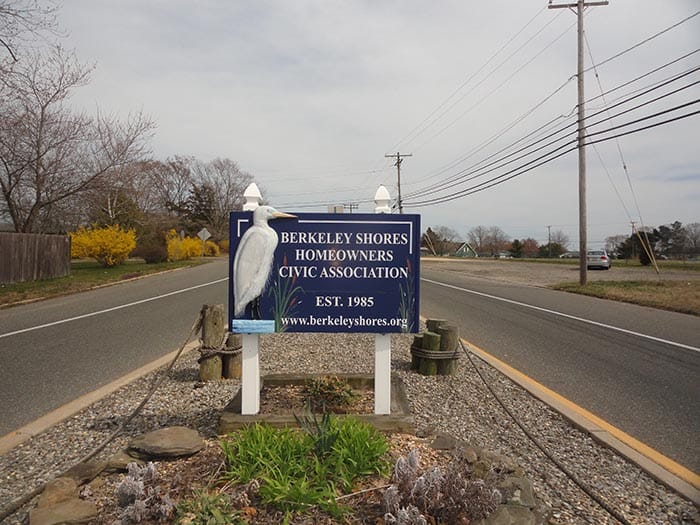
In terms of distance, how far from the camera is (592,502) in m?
3.05

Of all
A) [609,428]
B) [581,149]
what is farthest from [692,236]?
[609,428]

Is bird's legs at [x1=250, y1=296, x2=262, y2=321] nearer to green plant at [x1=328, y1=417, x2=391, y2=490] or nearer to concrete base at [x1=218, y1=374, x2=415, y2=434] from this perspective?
concrete base at [x1=218, y1=374, x2=415, y2=434]

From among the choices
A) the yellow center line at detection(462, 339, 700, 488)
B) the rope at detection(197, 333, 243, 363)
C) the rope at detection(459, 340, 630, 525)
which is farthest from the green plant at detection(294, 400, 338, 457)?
the rope at detection(197, 333, 243, 363)

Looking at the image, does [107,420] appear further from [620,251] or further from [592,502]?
[620,251]

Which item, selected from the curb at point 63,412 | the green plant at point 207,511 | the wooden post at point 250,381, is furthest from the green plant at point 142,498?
the curb at point 63,412

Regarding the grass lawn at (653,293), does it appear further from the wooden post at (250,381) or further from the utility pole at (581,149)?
the wooden post at (250,381)

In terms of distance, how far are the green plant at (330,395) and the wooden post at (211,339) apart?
204cm

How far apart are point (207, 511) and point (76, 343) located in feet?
23.2

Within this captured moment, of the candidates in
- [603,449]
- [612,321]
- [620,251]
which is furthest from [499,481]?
[620,251]

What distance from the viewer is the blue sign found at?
3758 mm

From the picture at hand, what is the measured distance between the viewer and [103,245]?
94.7ft

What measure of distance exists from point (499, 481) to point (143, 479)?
1952mm

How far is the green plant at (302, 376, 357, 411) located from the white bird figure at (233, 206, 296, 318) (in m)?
0.88

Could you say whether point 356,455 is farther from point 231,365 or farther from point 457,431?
point 231,365
